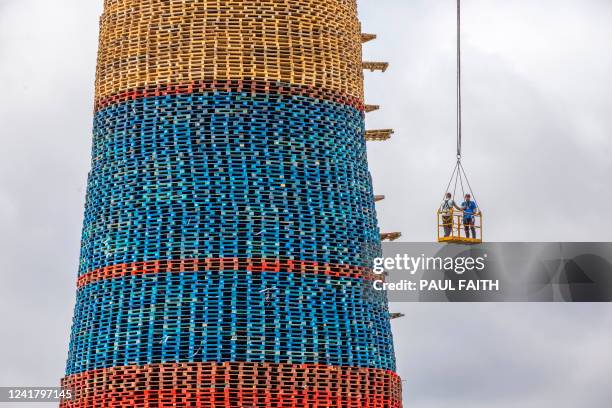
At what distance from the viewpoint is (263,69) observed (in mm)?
57625

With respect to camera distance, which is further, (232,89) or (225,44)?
(225,44)

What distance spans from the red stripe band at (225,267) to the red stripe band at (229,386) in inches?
107

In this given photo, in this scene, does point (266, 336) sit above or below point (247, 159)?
below

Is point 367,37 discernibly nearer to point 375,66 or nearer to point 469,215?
point 375,66

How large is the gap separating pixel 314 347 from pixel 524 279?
685cm

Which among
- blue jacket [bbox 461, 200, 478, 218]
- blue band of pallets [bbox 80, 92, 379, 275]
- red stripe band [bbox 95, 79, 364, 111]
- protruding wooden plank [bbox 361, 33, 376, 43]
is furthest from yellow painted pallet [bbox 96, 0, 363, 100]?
blue jacket [bbox 461, 200, 478, 218]

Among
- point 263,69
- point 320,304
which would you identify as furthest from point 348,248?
point 263,69

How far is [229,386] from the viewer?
54.9 m

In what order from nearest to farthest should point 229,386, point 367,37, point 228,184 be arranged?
point 229,386
point 228,184
point 367,37

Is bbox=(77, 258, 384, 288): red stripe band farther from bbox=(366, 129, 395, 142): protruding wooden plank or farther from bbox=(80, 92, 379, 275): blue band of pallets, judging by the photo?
bbox=(366, 129, 395, 142): protruding wooden plank

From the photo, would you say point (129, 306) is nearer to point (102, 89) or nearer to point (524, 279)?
point (102, 89)

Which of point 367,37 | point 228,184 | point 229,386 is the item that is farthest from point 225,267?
point 367,37

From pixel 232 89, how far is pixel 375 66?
6.57 metres

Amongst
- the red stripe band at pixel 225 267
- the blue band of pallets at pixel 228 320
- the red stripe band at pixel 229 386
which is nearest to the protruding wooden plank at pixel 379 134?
the red stripe band at pixel 225 267
